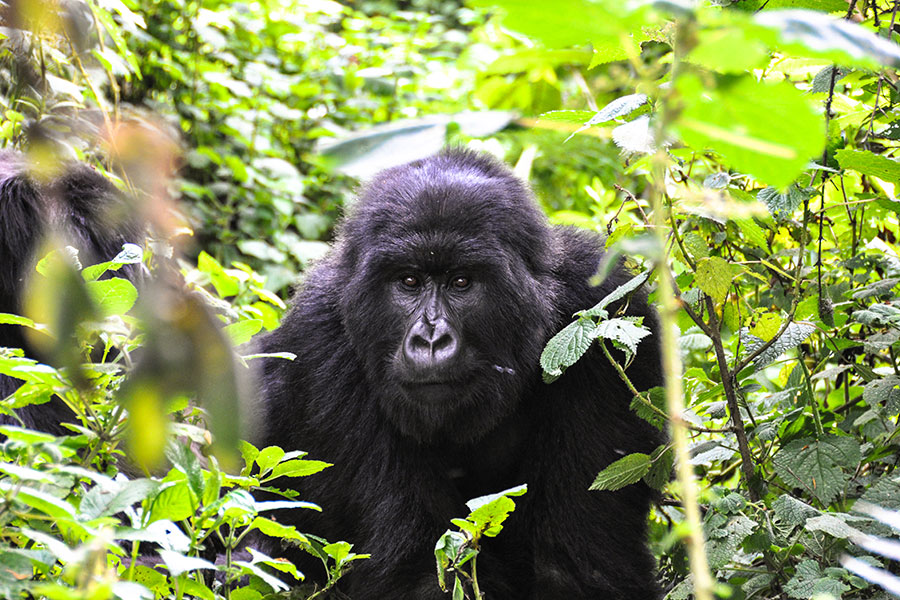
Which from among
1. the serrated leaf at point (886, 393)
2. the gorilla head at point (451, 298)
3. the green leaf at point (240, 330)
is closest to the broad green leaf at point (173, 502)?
the green leaf at point (240, 330)

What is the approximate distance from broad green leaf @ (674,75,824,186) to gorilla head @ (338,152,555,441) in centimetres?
198

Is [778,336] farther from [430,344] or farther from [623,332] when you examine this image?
[430,344]

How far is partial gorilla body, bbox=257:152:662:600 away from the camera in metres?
2.93

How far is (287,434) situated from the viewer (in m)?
3.38

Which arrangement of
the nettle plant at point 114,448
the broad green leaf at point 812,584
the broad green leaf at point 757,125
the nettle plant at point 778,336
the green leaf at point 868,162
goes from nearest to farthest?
the broad green leaf at point 757,125, the nettle plant at point 114,448, the broad green leaf at point 812,584, the nettle plant at point 778,336, the green leaf at point 868,162

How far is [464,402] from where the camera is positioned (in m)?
2.94

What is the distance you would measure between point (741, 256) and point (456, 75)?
15.3 ft

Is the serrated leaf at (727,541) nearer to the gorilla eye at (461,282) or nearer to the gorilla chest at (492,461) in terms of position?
the gorilla chest at (492,461)

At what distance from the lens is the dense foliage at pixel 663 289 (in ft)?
3.18

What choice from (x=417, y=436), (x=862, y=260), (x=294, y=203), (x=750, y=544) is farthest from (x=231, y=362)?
(x=294, y=203)

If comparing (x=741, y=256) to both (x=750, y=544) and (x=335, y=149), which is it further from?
(x=335, y=149)

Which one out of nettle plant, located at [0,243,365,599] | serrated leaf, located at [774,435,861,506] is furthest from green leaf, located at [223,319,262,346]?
serrated leaf, located at [774,435,861,506]

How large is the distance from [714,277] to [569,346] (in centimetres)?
40

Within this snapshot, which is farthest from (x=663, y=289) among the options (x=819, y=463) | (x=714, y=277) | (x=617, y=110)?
(x=819, y=463)
